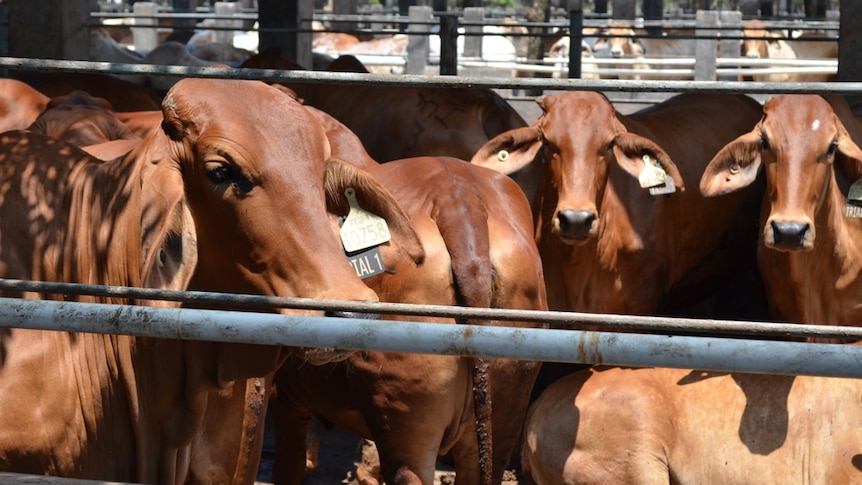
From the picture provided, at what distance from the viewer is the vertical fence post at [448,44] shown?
9.30 metres

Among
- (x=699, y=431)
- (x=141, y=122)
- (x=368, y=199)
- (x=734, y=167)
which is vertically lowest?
(x=699, y=431)

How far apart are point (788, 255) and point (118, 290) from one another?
4217 millimetres

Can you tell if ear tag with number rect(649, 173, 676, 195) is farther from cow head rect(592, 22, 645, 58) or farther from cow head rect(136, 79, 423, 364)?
cow head rect(592, 22, 645, 58)

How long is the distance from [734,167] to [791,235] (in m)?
0.78

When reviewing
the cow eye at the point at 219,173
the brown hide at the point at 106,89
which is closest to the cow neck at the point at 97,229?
the cow eye at the point at 219,173

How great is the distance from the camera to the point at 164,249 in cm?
318

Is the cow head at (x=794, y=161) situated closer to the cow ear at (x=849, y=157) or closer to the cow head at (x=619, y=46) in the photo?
the cow ear at (x=849, y=157)

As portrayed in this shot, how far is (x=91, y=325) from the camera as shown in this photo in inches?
98.1

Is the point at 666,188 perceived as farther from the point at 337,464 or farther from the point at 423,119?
the point at 337,464

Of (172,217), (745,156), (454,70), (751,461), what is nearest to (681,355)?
(172,217)

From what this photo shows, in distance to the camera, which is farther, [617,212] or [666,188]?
[617,212]

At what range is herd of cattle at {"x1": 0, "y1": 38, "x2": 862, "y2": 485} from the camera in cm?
321

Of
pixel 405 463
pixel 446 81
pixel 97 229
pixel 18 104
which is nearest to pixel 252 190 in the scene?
pixel 446 81

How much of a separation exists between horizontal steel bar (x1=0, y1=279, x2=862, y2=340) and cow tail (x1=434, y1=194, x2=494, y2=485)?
203 cm
